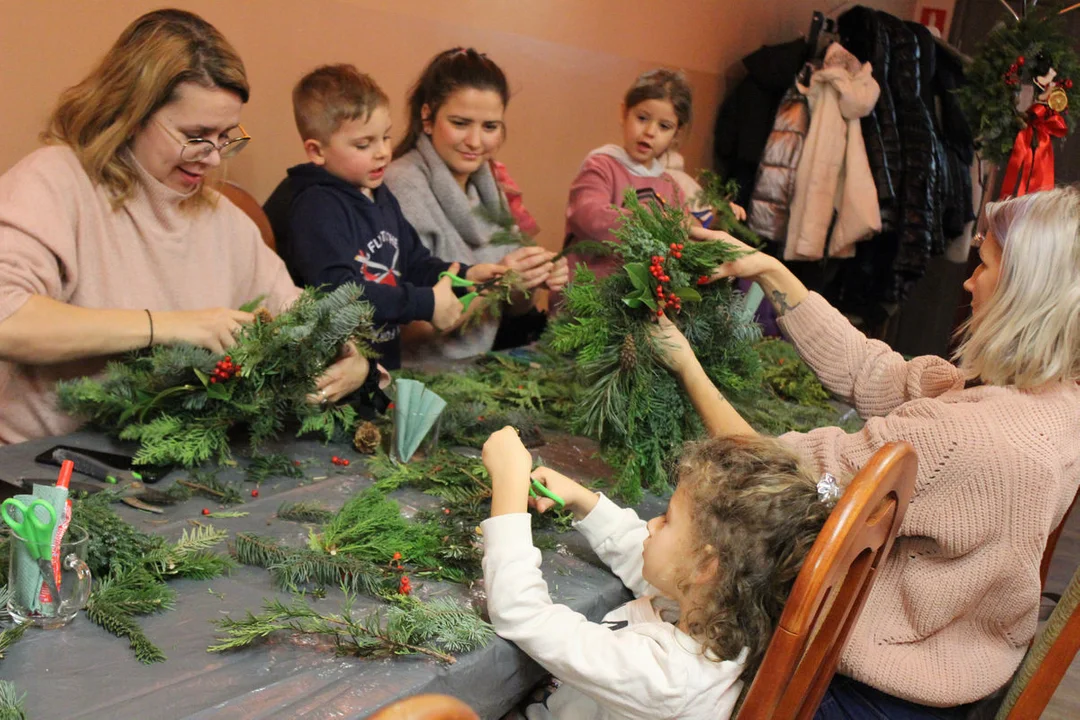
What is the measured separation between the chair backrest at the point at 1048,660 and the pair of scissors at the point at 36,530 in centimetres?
137

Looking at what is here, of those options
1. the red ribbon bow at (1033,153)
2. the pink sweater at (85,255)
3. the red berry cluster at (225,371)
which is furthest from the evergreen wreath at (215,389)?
the red ribbon bow at (1033,153)

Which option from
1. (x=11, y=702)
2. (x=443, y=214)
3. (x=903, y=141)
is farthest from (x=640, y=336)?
(x=903, y=141)

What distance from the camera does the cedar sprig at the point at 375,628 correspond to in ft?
3.61

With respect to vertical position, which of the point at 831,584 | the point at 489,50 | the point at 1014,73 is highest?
the point at 1014,73

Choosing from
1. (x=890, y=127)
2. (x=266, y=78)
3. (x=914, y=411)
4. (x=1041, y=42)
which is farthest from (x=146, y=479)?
(x=890, y=127)

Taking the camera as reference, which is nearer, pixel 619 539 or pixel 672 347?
pixel 619 539

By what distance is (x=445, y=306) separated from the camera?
247 centimetres

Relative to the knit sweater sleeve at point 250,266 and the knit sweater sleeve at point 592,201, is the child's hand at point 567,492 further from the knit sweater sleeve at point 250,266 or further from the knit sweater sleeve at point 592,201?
the knit sweater sleeve at point 592,201

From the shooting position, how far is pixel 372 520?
4.57 ft

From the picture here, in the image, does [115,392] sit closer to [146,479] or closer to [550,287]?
[146,479]

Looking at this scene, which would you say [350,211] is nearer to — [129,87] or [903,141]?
[129,87]

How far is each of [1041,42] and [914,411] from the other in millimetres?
2179

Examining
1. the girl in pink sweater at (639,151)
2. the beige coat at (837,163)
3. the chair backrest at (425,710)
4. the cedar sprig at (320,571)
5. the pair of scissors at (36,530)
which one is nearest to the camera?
the chair backrest at (425,710)

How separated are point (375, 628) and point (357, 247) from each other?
1.56m
